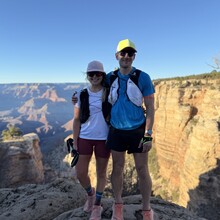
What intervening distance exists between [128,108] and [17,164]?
32.4 meters

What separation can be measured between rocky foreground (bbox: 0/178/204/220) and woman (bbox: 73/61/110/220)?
33.0 inches

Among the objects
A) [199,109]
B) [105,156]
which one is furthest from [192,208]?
[105,156]

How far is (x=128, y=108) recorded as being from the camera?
4.48 metres

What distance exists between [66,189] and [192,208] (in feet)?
55.7

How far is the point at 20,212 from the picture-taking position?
696cm

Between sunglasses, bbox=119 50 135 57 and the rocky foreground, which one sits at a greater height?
sunglasses, bbox=119 50 135 57

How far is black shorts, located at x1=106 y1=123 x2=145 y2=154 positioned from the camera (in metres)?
4.49

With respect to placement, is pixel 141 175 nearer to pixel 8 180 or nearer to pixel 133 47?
pixel 133 47

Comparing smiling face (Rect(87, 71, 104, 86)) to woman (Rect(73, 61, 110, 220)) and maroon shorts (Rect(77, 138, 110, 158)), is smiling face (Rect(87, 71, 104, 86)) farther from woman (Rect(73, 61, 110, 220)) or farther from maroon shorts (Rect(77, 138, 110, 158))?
maroon shorts (Rect(77, 138, 110, 158))

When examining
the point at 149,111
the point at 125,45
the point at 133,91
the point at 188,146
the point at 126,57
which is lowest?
the point at 188,146

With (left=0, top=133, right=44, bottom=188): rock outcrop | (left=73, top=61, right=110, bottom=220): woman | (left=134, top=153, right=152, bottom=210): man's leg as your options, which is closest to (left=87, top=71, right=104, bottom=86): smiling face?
(left=73, top=61, right=110, bottom=220): woman

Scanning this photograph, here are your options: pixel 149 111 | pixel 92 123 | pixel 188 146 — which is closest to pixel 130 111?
pixel 149 111

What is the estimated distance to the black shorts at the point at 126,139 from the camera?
449cm

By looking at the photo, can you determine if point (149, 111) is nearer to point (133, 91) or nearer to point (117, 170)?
point (133, 91)
